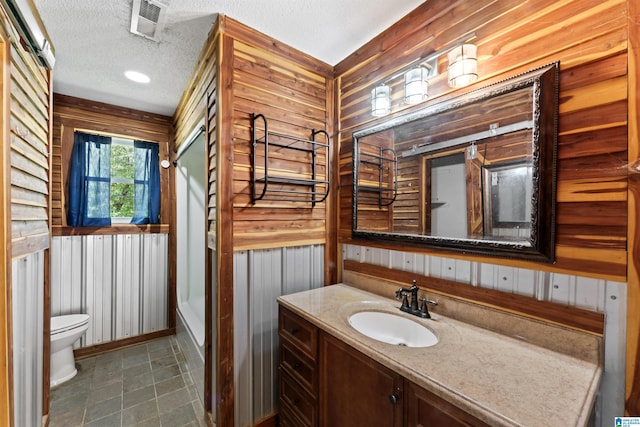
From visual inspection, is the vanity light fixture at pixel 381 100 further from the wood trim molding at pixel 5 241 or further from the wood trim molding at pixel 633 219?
the wood trim molding at pixel 5 241

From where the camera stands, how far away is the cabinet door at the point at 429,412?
0.75 metres

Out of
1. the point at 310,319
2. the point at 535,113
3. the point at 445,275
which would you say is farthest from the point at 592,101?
the point at 310,319

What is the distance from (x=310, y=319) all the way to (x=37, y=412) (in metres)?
1.76

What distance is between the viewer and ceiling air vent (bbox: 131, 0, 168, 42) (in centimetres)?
138

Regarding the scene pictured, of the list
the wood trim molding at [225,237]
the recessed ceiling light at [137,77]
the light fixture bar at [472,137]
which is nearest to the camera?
the light fixture bar at [472,137]

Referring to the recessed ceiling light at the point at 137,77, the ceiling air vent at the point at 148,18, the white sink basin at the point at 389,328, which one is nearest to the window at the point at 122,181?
the recessed ceiling light at the point at 137,77

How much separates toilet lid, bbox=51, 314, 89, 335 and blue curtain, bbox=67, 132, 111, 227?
33.8 inches

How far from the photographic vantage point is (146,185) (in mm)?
2865

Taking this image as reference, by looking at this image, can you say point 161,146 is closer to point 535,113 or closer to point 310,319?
point 310,319

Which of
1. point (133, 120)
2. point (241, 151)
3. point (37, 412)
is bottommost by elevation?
point (37, 412)

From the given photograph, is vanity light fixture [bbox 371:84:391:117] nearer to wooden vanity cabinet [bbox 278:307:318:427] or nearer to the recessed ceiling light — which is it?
wooden vanity cabinet [bbox 278:307:318:427]

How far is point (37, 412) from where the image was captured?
1527mm

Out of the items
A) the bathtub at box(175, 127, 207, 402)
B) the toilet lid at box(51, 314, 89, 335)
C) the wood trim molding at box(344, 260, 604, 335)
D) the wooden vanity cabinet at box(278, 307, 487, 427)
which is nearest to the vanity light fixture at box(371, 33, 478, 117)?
the wood trim molding at box(344, 260, 604, 335)

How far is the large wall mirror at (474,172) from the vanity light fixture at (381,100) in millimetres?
90
